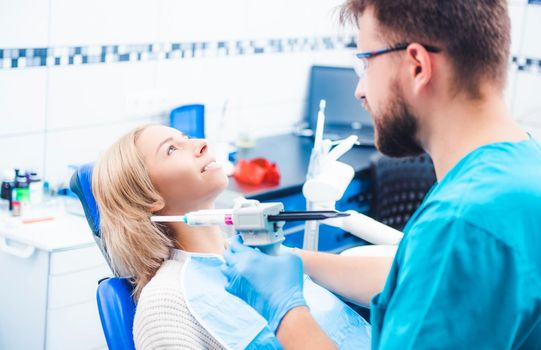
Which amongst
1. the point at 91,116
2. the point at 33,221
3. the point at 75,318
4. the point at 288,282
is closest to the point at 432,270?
the point at 288,282

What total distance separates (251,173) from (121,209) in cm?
127

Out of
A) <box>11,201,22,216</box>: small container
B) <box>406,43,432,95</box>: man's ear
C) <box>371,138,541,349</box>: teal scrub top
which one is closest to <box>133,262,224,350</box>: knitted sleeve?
<box>371,138,541,349</box>: teal scrub top

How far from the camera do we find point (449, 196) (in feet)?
4.37

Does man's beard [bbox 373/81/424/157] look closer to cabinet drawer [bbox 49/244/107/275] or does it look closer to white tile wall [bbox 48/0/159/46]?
cabinet drawer [bbox 49/244/107/275]

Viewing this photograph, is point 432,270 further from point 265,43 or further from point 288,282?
point 265,43

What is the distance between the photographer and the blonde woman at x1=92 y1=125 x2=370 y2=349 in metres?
1.80

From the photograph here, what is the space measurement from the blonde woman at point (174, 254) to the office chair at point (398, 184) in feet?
4.28

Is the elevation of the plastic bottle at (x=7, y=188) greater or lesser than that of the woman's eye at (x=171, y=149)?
lesser

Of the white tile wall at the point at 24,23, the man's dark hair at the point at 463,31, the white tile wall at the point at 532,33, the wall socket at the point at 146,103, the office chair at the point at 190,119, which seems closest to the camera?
the man's dark hair at the point at 463,31

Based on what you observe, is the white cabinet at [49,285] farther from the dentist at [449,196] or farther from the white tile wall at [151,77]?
the dentist at [449,196]

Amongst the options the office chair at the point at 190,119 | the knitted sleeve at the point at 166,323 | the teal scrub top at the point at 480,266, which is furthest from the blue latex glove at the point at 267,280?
the office chair at the point at 190,119

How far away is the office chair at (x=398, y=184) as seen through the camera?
11.0 feet

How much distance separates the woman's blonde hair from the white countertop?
62 cm

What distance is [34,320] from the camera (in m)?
2.60
